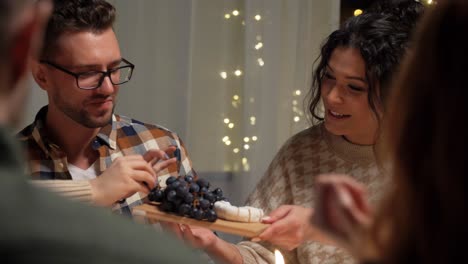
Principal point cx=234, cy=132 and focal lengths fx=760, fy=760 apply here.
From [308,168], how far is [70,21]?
872mm

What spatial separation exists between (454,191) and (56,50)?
1.74 m

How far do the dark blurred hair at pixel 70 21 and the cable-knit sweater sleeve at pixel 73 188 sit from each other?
47cm

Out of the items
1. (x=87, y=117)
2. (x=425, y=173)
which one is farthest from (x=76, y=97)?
(x=425, y=173)

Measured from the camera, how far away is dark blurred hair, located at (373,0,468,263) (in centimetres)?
63


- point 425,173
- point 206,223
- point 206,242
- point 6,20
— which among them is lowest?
point 206,242

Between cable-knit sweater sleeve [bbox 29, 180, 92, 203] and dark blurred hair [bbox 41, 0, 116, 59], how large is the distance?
18.4 inches

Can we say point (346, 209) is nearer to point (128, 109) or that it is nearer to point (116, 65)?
point (116, 65)

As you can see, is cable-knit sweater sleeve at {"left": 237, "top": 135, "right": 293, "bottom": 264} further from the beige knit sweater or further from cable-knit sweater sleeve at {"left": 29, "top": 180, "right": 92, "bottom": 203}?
cable-knit sweater sleeve at {"left": 29, "top": 180, "right": 92, "bottom": 203}

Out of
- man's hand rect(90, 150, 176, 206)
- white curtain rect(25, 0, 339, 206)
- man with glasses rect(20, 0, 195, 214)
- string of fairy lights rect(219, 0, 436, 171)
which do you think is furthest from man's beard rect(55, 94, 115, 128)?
string of fairy lights rect(219, 0, 436, 171)

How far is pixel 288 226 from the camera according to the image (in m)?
1.98

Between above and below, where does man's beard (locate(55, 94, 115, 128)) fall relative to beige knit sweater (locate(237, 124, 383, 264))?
above

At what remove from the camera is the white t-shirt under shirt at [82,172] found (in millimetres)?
2193

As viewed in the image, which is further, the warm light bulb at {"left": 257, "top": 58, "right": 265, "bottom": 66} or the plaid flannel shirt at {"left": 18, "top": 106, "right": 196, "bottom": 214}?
the warm light bulb at {"left": 257, "top": 58, "right": 265, "bottom": 66}

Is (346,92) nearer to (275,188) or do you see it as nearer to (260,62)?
(275,188)
